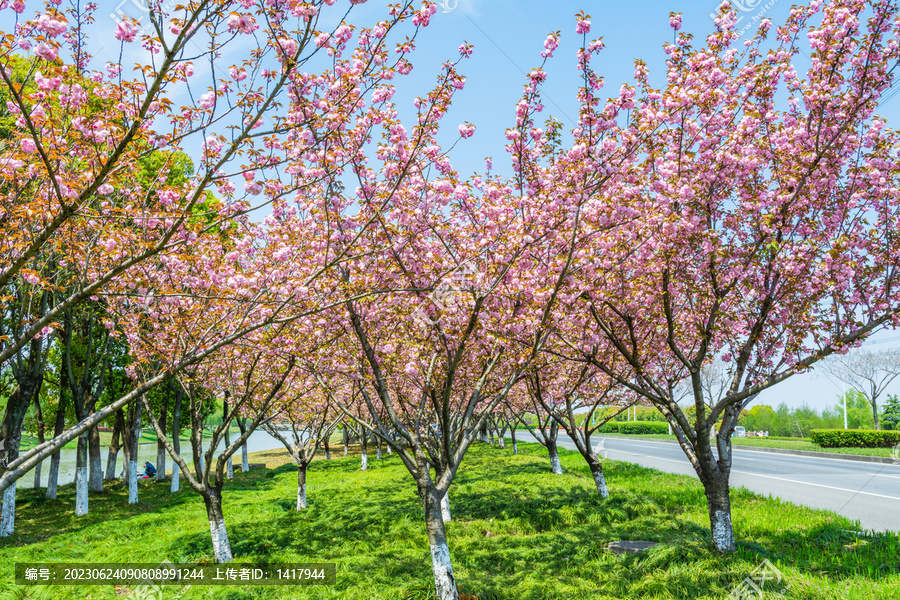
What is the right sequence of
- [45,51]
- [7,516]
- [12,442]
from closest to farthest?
1. [45,51]
2. [7,516]
3. [12,442]

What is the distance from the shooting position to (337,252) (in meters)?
6.52

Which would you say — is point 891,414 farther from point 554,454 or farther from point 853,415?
point 554,454

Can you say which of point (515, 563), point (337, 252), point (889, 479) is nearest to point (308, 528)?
point (515, 563)

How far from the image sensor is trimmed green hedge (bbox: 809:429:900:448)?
26.8 metres

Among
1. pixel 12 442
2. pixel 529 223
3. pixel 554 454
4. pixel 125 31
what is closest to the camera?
pixel 125 31

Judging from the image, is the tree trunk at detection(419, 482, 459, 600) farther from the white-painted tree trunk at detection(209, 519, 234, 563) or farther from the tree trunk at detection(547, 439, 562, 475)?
the tree trunk at detection(547, 439, 562, 475)

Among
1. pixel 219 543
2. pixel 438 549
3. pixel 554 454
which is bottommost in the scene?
pixel 554 454

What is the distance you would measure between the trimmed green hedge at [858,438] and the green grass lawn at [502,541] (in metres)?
Answer: 19.3

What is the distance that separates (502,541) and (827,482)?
1205 cm

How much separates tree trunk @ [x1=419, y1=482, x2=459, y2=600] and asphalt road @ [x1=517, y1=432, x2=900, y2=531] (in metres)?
8.09

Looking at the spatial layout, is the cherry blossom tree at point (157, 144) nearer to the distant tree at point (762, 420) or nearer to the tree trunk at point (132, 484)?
the tree trunk at point (132, 484)

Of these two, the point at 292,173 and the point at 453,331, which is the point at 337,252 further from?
the point at 453,331

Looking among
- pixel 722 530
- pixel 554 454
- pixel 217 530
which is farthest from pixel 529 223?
pixel 554 454

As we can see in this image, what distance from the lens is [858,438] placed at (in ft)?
93.0
